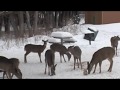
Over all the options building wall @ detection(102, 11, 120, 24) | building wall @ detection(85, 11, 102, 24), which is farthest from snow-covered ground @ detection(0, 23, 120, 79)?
building wall @ detection(102, 11, 120, 24)

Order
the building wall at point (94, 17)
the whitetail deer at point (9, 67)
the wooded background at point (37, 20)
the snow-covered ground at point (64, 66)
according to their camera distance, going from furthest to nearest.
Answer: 1. the building wall at point (94, 17)
2. the wooded background at point (37, 20)
3. the snow-covered ground at point (64, 66)
4. the whitetail deer at point (9, 67)

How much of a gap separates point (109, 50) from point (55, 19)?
22.5 m

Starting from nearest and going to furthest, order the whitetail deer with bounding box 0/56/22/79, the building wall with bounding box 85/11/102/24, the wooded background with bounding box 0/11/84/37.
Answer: the whitetail deer with bounding box 0/56/22/79, the wooded background with bounding box 0/11/84/37, the building wall with bounding box 85/11/102/24

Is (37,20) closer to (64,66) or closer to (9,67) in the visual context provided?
(64,66)

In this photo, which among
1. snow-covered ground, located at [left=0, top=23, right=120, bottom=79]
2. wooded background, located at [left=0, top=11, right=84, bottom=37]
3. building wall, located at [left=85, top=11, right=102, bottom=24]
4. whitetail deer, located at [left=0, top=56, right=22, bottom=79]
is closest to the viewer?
whitetail deer, located at [left=0, top=56, right=22, bottom=79]

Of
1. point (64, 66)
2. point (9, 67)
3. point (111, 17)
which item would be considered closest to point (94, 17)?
point (111, 17)

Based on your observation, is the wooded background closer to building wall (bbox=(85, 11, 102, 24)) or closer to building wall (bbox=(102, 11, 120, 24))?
building wall (bbox=(85, 11, 102, 24))

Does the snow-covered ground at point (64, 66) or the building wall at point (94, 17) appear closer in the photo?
the snow-covered ground at point (64, 66)

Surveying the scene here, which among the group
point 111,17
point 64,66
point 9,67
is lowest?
point 64,66

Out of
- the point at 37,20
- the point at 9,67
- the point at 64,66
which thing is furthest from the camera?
the point at 37,20

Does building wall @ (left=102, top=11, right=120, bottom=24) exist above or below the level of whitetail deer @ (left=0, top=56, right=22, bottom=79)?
above

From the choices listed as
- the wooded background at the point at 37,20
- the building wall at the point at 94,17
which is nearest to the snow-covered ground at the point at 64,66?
the wooded background at the point at 37,20

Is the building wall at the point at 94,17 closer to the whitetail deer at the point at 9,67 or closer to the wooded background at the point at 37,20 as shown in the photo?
the wooded background at the point at 37,20
